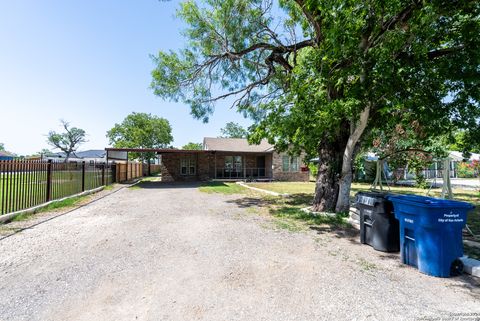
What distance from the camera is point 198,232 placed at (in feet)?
19.7

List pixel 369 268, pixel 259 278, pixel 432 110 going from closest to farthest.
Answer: pixel 259 278
pixel 369 268
pixel 432 110

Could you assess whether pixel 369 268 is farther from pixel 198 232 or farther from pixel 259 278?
pixel 198 232

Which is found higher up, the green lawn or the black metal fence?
the black metal fence

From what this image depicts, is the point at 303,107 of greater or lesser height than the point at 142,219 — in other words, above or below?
above

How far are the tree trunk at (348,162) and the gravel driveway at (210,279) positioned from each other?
7.78 ft

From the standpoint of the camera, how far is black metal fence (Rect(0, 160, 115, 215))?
6.69 metres

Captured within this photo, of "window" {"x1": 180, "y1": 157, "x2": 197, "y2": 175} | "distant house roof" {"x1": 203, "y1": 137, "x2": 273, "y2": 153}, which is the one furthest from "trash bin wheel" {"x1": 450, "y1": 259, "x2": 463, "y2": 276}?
"window" {"x1": 180, "y1": 157, "x2": 197, "y2": 175}

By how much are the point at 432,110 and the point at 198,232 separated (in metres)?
6.28

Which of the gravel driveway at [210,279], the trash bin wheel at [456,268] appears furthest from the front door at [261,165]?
the trash bin wheel at [456,268]

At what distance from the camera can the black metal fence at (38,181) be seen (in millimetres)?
6688

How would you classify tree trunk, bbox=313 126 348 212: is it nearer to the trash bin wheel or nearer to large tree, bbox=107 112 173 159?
the trash bin wheel

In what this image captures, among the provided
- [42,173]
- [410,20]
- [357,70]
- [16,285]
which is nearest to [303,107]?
[357,70]

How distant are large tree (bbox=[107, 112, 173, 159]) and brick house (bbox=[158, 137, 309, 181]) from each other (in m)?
20.6

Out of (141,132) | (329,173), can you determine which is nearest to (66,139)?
(141,132)
